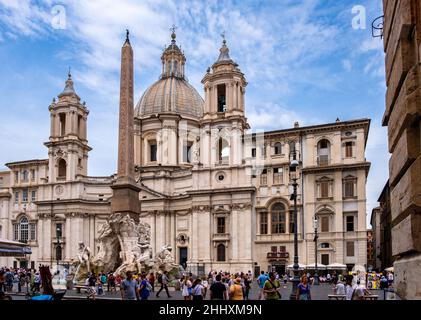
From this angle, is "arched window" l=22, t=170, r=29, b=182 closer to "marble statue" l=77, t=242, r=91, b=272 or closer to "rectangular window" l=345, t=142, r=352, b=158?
"marble statue" l=77, t=242, r=91, b=272

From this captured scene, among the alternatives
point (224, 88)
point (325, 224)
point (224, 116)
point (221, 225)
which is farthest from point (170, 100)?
point (325, 224)

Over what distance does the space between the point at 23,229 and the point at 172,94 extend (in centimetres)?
2656

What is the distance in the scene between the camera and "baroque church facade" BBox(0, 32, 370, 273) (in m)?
56.1

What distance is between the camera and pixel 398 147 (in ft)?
26.0

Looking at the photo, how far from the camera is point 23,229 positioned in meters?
72.7

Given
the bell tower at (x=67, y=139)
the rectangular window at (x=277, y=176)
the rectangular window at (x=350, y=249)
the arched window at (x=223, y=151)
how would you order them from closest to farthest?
1. the rectangular window at (x=350, y=249)
2. the rectangular window at (x=277, y=176)
3. the arched window at (x=223, y=151)
4. the bell tower at (x=67, y=139)

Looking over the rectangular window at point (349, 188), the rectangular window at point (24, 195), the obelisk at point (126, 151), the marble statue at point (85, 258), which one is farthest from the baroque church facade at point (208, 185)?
the obelisk at point (126, 151)

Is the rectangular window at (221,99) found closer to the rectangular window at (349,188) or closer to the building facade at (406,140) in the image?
the rectangular window at (349,188)

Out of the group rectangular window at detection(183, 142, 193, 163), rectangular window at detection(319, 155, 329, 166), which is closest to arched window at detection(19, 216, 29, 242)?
rectangular window at detection(183, 142, 193, 163)

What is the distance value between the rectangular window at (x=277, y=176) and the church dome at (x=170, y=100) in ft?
66.2

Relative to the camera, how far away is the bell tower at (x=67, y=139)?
229 ft

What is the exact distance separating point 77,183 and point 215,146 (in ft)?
60.8
